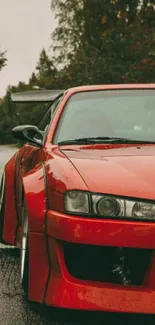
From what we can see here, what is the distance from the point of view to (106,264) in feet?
13.4

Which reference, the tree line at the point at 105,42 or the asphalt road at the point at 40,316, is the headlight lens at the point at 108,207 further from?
the tree line at the point at 105,42

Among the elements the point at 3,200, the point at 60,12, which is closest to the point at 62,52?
the point at 60,12

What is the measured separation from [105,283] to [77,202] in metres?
0.44

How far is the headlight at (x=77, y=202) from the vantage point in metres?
4.07

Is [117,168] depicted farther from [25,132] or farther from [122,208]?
[25,132]

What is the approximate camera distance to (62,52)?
70.6 m

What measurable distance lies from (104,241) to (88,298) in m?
0.30

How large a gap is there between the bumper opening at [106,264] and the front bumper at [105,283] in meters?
0.05

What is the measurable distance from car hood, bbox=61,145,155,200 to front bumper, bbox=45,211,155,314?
0.72 feet

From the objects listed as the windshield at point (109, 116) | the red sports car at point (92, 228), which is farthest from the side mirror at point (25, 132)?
the red sports car at point (92, 228)

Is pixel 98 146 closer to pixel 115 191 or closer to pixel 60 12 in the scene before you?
pixel 115 191

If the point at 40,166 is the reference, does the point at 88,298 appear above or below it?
below

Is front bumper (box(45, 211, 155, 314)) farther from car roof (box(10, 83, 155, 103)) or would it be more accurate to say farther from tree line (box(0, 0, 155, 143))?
tree line (box(0, 0, 155, 143))

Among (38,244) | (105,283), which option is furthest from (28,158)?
(105,283)
